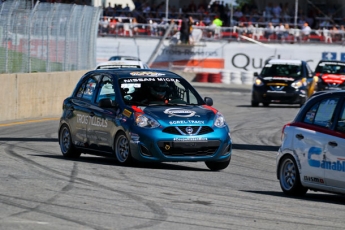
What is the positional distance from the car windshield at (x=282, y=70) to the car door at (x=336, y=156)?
2114 cm

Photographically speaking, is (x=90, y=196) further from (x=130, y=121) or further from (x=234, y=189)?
(x=130, y=121)

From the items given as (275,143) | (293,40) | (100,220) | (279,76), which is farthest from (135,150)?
(293,40)

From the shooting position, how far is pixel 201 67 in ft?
165

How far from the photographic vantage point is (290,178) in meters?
10.9

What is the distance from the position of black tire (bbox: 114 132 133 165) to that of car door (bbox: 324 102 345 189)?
12.1 feet

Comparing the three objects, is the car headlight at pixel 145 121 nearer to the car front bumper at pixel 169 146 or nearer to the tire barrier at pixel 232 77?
the car front bumper at pixel 169 146

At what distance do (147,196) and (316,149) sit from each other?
1.97 metres

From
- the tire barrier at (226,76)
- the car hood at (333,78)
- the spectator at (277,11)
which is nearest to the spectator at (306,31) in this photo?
the spectator at (277,11)

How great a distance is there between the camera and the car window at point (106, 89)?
1387 centimetres

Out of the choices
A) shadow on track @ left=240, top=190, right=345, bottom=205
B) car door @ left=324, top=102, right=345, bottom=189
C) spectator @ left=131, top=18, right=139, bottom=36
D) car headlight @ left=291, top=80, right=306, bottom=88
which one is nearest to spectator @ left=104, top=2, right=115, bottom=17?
spectator @ left=131, top=18, right=139, bottom=36

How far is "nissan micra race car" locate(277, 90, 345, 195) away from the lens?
997 cm

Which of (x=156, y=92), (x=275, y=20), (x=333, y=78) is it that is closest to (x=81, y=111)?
(x=156, y=92)

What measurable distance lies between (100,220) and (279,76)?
23271 millimetres

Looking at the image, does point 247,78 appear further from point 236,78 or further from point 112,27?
point 112,27
